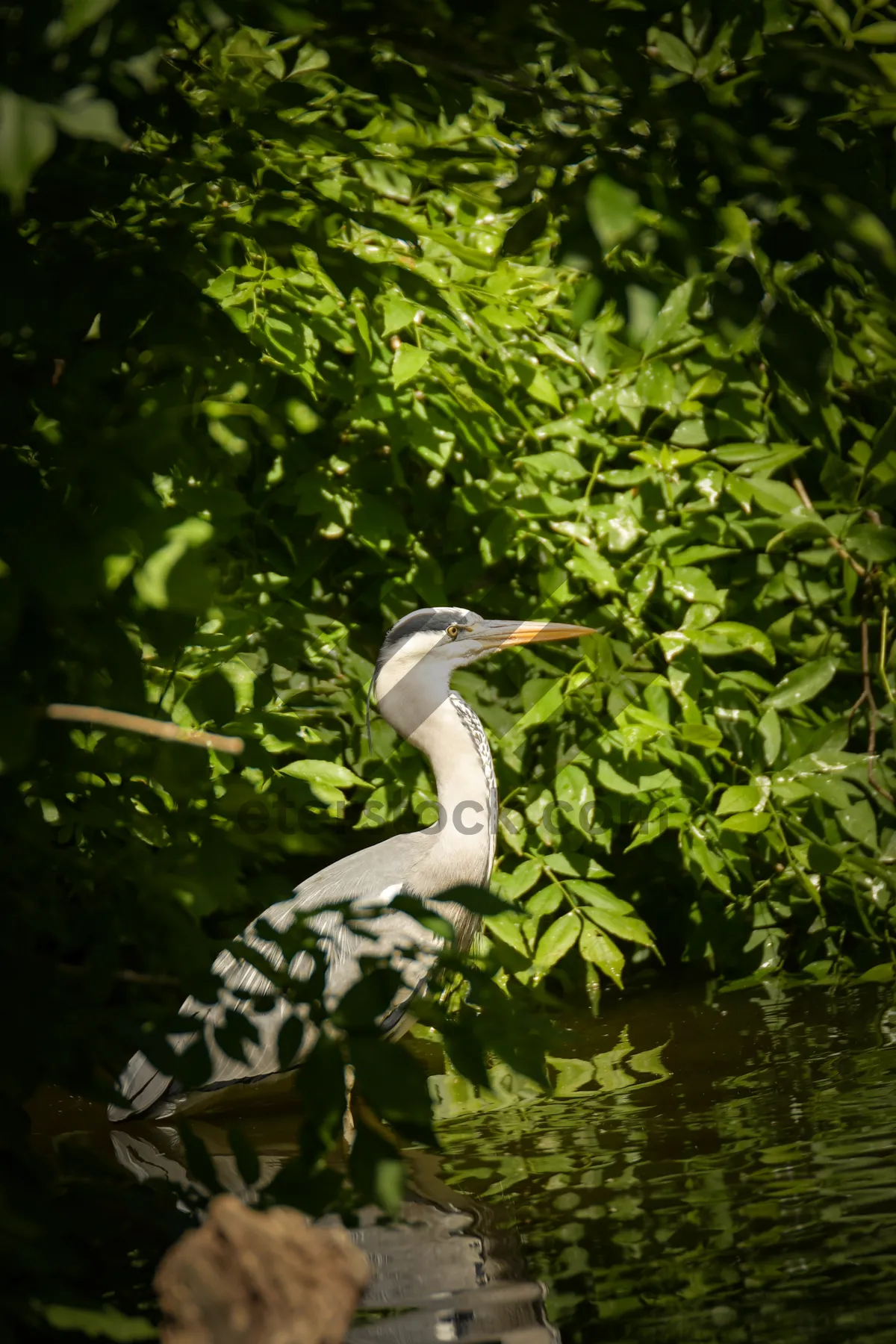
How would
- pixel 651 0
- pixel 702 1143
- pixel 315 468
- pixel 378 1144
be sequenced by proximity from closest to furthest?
pixel 378 1144 < pixel 651 0 < pixel 702 1143 < pixel 315 468

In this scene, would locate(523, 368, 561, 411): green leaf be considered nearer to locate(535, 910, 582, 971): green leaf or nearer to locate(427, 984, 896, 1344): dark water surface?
locate(535, 910, 582, 971): green leaf

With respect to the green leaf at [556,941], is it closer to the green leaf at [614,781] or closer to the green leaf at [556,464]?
the green leaf at [614,781]

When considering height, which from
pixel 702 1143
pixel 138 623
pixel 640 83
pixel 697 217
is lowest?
pixel 702 1143

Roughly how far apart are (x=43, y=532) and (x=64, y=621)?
0.21 metres

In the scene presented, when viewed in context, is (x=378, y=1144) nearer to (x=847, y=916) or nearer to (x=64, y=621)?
(x=64, y=621)

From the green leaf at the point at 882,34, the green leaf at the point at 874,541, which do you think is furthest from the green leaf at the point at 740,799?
the green leaf at the point at 882,34

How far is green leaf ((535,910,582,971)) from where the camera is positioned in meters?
3.03

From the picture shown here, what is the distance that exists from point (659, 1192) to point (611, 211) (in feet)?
4.92

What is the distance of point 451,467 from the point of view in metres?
3.49

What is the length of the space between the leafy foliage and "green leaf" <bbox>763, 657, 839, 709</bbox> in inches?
0.5

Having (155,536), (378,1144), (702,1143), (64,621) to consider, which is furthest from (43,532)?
(702,1143)

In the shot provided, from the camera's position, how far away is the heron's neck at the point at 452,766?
10.2 feet

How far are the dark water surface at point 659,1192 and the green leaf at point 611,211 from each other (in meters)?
0.77

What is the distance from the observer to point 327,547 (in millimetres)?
3510
